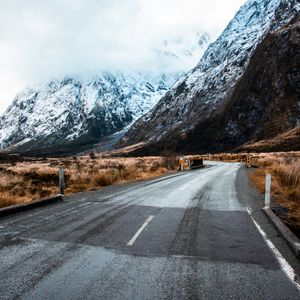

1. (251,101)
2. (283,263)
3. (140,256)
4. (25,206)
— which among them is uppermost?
(251,101)

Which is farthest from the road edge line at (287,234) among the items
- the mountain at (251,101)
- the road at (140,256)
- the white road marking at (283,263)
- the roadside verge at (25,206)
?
the mountain at (251,101)

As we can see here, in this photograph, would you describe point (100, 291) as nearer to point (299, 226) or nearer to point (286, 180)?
point (299, 226)

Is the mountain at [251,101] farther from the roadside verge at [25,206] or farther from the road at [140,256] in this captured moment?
the road at [140,256]

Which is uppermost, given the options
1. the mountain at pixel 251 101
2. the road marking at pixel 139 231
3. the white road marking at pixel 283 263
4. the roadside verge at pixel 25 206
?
the mountain at pixel 251 101

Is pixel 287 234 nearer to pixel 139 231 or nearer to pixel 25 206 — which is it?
pixel 139 231

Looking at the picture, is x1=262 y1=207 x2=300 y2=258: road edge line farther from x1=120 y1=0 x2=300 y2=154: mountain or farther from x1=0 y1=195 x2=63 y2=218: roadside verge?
x1=120 y1=0 x2=300 y2=154: mountain

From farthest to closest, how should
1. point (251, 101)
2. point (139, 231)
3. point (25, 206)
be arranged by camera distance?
point (251, 101), point (25, 206), point (139, 231)

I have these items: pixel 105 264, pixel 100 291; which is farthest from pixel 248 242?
pixel 100 291

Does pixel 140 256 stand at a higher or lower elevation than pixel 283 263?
higher

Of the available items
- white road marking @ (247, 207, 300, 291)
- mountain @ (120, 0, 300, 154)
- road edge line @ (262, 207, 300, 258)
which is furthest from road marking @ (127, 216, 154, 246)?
mountain @ (120, 0, 300, 154)

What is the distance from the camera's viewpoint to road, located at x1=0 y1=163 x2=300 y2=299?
229 inches

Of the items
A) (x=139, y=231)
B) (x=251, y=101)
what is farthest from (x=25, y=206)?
(x=251, y=101)

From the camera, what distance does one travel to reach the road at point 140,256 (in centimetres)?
582

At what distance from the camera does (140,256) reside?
24.6 feet
